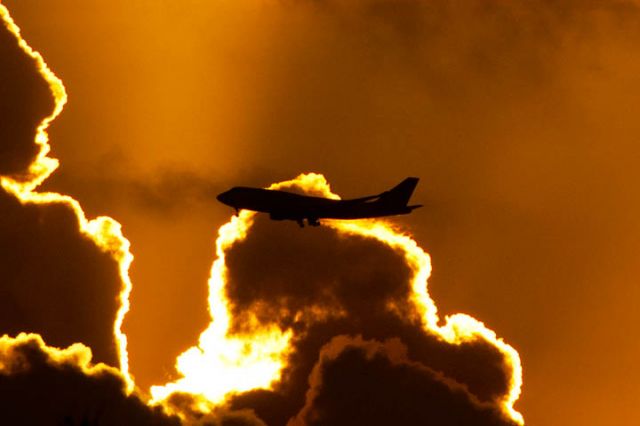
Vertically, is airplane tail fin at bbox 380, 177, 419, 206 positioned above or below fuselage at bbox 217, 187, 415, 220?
above

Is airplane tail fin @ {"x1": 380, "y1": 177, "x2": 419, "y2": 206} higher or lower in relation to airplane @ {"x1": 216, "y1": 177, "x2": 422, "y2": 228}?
higher

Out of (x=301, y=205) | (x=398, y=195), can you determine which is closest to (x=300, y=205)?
(x=301, y=205)

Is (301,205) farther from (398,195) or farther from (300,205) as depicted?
(398,195)

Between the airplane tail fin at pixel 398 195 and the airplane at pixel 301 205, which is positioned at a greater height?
the airplane tail fin at pixel 398 195

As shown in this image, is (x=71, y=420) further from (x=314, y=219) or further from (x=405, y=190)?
(x=405, y=190)

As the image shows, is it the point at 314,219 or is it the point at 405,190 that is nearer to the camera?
the point at 314,219

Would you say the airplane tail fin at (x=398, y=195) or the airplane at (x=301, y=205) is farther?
the airplane tail fin at (x=398, y=195)

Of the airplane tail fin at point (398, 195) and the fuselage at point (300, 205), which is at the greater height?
the airplane tail fin at point (398, 195)

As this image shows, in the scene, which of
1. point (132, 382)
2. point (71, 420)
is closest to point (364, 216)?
point (132, 382)

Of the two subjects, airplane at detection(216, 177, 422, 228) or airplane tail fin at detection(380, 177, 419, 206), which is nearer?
airplane at detection(216, 177, 422, 228)
